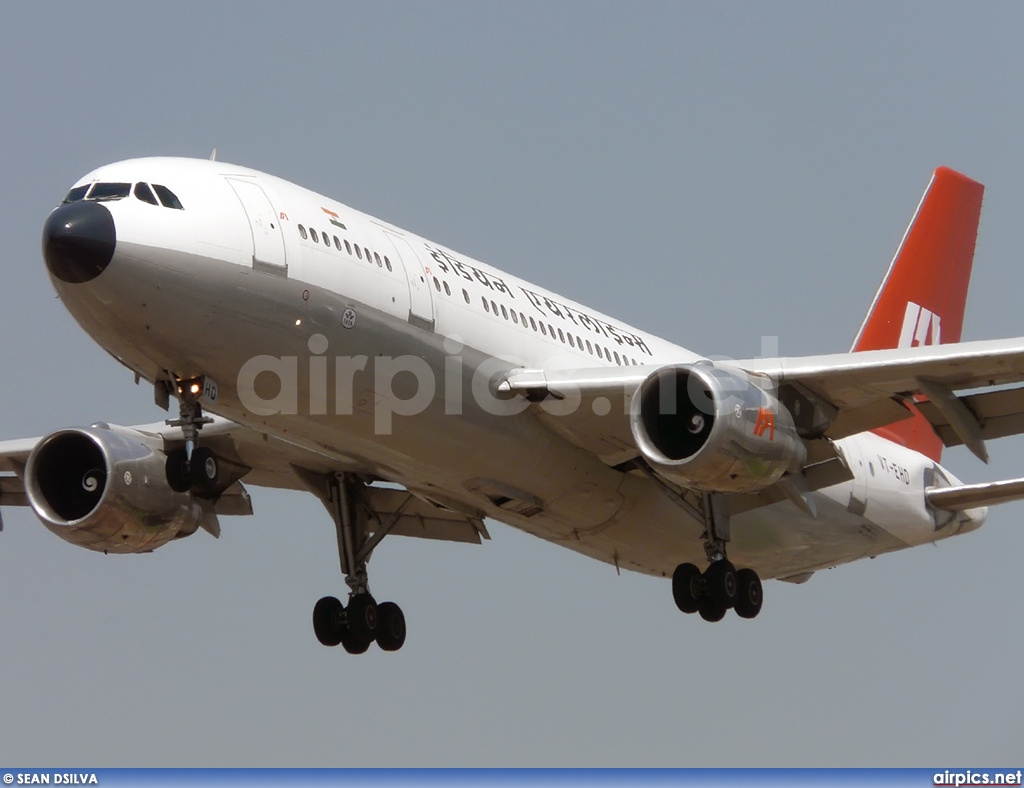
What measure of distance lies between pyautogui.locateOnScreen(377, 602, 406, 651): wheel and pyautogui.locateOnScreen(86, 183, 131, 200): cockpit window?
396 inches

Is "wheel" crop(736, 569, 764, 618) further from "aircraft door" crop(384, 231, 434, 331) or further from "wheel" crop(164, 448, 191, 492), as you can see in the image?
"wheel" crop(164, 448, 191, 492)

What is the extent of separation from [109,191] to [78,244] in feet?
4.00

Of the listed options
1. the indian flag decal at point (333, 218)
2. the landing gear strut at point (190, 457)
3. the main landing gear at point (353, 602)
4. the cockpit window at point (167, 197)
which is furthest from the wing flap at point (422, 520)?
the cockpit window at point (167, 197)

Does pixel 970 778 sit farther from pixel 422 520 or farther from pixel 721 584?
pixel 422 520

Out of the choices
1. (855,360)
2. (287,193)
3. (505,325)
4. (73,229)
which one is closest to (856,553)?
(855,360)

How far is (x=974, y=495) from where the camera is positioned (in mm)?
29531

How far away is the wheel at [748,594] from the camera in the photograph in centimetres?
2684

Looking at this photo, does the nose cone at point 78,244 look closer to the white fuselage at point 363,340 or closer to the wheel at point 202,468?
the white fuselage at point 363,340

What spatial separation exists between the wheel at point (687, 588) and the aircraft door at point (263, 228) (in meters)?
8.84

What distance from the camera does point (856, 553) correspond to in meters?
30.5

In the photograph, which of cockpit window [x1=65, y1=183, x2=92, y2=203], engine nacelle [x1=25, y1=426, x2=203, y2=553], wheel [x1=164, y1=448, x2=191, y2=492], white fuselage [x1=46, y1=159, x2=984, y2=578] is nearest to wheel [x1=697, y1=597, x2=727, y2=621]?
white fuselage [x1=46, y1=159, x2=984, y2=578]

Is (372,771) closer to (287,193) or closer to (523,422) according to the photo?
(523,422)

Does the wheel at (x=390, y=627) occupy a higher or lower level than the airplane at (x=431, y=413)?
lower

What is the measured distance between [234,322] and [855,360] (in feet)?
29.2
